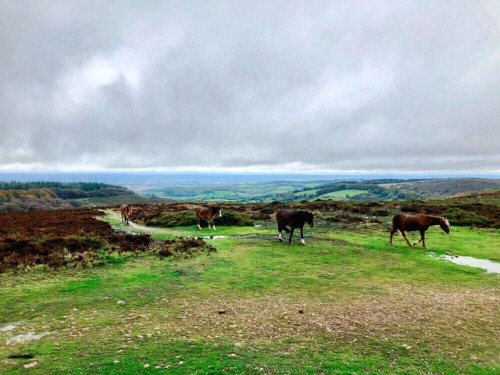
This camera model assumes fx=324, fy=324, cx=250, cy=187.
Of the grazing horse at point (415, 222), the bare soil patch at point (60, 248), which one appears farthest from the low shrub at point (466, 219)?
the bare soil patch at point (60, 248)

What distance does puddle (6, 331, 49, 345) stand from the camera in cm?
810

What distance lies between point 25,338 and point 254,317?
609 centimetres

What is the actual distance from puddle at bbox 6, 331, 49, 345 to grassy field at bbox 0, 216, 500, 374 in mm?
42

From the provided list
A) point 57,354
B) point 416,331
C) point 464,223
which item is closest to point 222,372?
point 57,354

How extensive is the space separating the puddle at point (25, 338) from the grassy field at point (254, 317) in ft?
0.14

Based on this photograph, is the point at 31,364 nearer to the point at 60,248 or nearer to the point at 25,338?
the point at 25,338

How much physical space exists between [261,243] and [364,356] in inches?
550

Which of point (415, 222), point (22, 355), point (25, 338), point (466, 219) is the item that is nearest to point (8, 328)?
point (25, 338)

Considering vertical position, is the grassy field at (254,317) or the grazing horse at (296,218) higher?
the grazing horse at (296,218)

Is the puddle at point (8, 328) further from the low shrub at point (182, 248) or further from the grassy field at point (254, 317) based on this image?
the low shrub at point (182, 248)

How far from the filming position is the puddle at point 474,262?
52.6 ft

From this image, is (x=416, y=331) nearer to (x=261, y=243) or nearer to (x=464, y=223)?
(x=261, y=243)

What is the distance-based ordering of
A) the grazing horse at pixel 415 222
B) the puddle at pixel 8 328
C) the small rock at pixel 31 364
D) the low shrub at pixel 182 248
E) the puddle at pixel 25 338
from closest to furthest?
1. the small rock at pixel 31 364
2. the puddle at pixel 25 338
3. the puddle at pixel 8 328
4. the low shrub at pixel 182 248
5. the grazing horse at pixel 415 222

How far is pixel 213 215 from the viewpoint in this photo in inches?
1166
